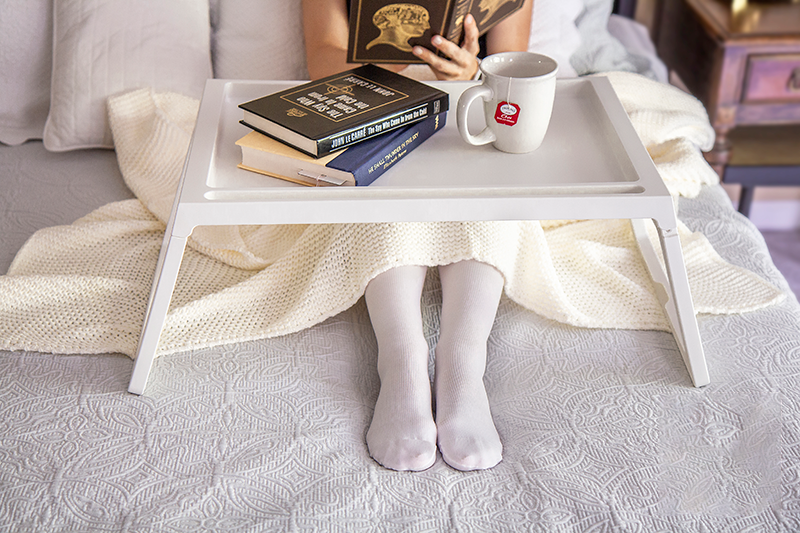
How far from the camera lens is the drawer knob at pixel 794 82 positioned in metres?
1.59

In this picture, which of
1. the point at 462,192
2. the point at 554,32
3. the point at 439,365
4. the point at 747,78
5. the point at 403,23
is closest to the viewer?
the point at 462,192

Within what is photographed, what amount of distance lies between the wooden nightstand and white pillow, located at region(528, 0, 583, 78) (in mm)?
390

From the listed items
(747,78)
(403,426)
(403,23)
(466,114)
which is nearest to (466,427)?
(403,426)

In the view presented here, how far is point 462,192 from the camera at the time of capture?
76cm


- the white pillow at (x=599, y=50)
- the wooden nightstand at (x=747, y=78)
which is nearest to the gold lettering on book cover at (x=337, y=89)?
the white pillow at (x=599, y=50)

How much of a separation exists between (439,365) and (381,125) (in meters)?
0.29

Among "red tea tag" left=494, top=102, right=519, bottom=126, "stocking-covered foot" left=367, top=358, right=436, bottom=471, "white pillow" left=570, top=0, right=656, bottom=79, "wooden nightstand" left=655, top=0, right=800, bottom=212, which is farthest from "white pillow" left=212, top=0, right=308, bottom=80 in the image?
"wooden nightstand" left=655, top=0, right=800, bottom=212

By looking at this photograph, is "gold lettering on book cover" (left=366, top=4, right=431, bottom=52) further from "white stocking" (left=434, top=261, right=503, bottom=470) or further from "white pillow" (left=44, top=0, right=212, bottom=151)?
"white pillow" (left=44, top=0, right=212, bottom=151)

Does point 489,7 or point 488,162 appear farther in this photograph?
point 489,7

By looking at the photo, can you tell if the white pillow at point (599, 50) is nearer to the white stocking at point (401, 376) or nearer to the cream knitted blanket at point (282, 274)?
the cream knitted blanket at point (282, 274)

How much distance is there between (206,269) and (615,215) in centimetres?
60

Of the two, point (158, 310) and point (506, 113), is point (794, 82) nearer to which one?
point (506, 113)

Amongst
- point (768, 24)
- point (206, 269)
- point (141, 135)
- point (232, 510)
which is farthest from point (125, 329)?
point (768, 24)

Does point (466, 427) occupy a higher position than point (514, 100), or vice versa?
point (514, 100)
